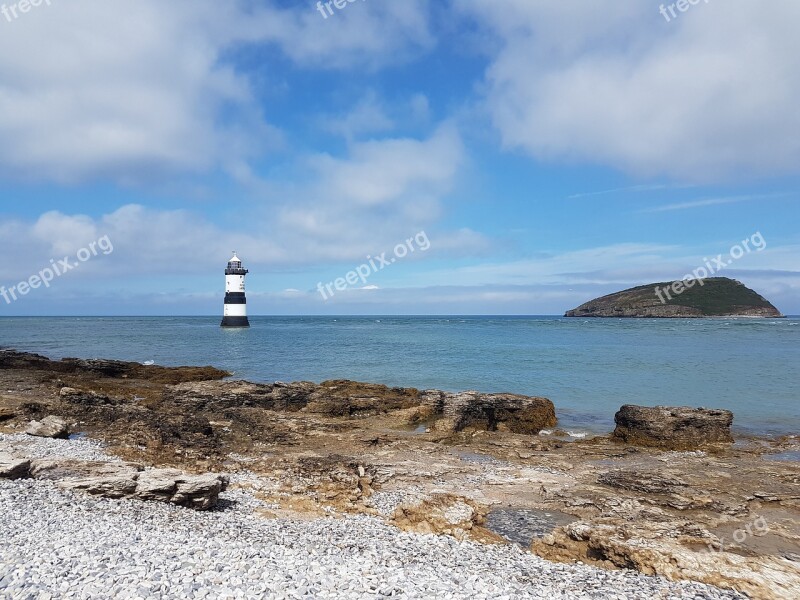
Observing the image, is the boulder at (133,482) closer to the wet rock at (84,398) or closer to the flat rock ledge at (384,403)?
the flat rock ledge at (384,403)

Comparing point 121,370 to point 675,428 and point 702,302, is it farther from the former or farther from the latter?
point 702,302

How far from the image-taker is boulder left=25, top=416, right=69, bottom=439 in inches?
682

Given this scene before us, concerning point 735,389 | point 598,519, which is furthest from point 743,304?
point 598,519

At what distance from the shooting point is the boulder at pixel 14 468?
443 inches

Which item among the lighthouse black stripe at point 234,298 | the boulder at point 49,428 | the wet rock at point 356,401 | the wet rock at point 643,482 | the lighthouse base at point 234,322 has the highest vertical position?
the lighthouse black stripe at point 234,298

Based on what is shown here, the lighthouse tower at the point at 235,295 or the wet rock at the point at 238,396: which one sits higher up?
the lighthouse tower at the point at 235,295

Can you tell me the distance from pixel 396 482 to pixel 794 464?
13.3m

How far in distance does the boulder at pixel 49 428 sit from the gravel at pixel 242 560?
7.35 meters

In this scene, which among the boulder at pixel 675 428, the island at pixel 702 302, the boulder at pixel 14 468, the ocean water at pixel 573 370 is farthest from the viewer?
the island at pixel 702 302

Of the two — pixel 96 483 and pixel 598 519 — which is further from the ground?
pixel 96 483

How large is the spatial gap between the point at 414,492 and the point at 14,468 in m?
9.44

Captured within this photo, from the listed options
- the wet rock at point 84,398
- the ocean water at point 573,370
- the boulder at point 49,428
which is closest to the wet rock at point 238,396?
the wet rock at point 84,398

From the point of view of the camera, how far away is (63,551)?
779 cm

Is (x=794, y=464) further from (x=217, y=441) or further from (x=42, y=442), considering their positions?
(x=42, y=442)
